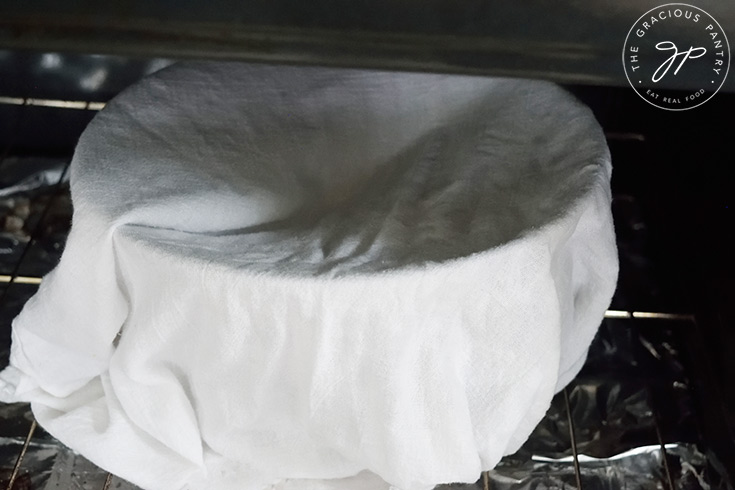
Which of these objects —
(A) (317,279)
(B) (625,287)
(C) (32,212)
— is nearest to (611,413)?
(B) (625,287)

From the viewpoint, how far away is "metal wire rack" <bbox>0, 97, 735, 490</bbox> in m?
0.92

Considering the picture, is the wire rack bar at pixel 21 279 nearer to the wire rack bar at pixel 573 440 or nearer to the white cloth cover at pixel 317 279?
the white cloth cover at pixel 317 279

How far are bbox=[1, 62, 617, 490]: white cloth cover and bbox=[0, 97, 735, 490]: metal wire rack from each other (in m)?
0.06

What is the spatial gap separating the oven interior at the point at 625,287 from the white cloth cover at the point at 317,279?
0.32 feet

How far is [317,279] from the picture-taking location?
0.66m

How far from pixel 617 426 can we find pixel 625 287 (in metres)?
0.23

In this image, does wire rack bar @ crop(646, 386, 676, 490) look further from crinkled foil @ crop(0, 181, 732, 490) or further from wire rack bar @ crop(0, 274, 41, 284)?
wire rack bar @ crop(0, 274, 41, 284)

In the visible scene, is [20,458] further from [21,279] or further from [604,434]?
[604,434]

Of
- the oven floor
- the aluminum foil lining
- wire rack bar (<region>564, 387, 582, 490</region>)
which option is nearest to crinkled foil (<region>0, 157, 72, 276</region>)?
the oven floor

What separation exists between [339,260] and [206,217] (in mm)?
130

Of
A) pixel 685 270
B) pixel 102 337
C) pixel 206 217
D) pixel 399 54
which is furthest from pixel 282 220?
pixel 685 270

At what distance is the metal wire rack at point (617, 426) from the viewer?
0.92 m

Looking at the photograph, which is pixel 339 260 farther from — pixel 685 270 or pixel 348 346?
pixel 685 270

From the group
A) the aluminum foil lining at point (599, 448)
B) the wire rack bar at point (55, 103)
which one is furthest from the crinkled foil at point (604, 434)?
the wire rack bar at point (55, 103)
